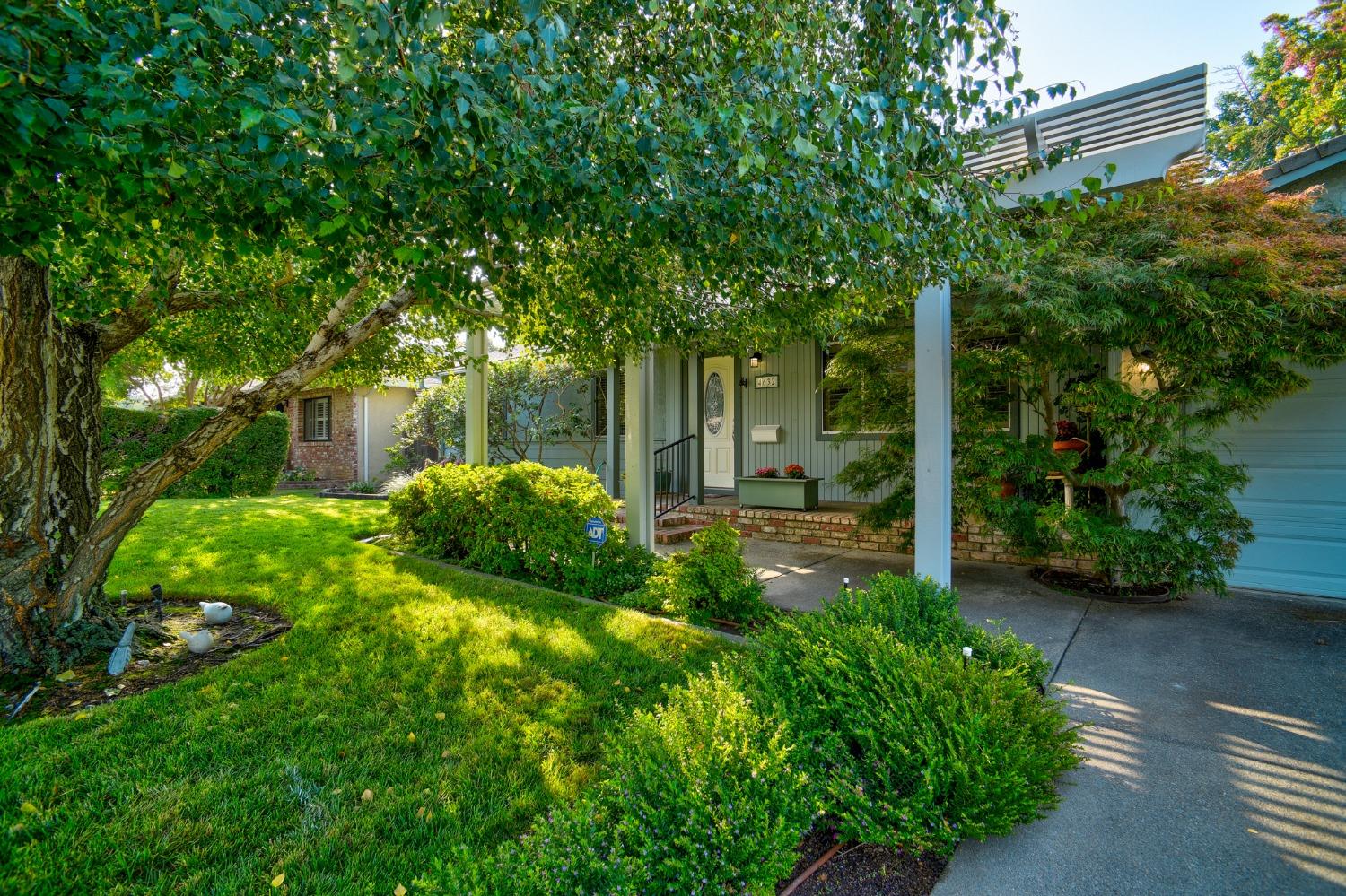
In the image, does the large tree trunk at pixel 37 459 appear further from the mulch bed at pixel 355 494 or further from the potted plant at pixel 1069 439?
the mulch bed at pixel 355 494

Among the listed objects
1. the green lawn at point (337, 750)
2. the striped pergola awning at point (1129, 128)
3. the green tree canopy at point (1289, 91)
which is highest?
the green tree canopy at point (1289, 91)

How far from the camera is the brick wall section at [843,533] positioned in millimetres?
6207

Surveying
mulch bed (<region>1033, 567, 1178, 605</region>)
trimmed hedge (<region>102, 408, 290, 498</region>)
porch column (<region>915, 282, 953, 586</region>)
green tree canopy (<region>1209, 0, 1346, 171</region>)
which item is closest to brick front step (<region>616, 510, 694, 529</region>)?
mulch bed (<region>1033, 567, 1178, 605</region>)

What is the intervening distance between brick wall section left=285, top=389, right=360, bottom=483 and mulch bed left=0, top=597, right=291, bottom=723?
12.6 m

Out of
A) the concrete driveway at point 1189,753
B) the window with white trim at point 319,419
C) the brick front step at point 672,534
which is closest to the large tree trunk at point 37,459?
the concrete driveway at point 1189,753

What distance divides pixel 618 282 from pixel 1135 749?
319cm

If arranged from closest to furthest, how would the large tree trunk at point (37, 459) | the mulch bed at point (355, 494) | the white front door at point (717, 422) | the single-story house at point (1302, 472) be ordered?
the large tree trunk at point (37, 459), the single-story house at point (1302, 472), the white front door at point (717, 422), the mulch bed at point (355, 494)

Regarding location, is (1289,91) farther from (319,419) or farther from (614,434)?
(319,419)

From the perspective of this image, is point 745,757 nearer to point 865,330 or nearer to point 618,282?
point 618,282

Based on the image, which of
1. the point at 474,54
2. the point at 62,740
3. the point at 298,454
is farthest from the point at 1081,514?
the point at 298,454

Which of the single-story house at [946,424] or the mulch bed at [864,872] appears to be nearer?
the mulch bed at [864,872]

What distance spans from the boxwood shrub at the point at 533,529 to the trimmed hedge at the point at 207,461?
6444 millimetres

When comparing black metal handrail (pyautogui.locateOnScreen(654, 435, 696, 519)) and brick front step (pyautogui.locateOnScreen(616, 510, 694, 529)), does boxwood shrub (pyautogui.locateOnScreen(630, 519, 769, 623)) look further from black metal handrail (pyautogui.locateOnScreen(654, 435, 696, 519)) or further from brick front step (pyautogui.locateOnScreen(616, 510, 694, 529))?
black metal handrail (pyautogui.locateOnScreen(654, 435, 696, 519))

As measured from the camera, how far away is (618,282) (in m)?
3.14
